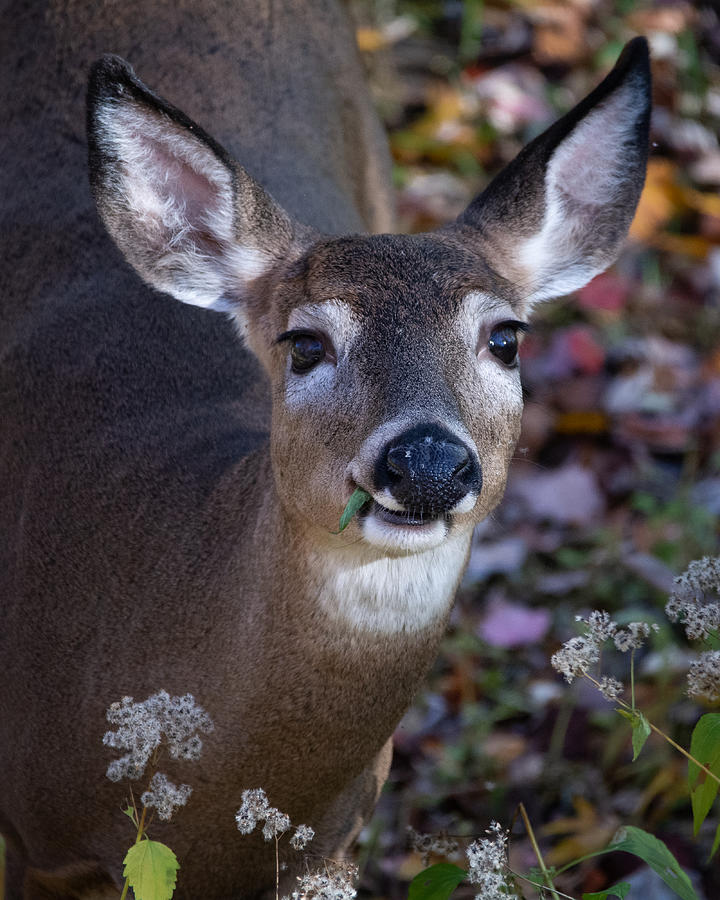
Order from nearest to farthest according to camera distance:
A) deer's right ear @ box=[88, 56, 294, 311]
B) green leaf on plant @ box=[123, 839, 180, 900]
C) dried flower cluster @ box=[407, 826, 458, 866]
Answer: green leaf on plant @ box=[123, 839, 180, 900], dried flower cluster @ box=[407, 826, 458, 866], deer's right ear @ box=[88, 56, 294, 311]

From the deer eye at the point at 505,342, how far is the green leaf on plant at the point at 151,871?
3.86 ft

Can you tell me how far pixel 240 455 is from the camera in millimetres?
3238

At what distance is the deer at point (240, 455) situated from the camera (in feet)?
8.76

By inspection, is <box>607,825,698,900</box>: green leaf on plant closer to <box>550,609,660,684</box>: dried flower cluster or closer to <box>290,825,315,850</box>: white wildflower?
<box>550,609,660,684</box>: dried flower cluster

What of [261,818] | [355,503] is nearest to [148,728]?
[261,818]

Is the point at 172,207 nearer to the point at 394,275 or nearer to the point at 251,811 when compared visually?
the point at 394,275

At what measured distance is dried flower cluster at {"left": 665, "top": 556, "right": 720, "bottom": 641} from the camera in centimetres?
236

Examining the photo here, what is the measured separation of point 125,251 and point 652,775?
79.7 inches

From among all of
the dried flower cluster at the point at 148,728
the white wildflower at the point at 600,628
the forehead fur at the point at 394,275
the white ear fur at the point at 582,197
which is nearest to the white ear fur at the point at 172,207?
the forehead fur at the point at 394,275

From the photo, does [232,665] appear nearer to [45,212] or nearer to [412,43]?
[45,212]

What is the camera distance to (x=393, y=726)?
294 centimetres

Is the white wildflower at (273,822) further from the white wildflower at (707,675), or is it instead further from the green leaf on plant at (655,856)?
the white wildflower at (707,675)

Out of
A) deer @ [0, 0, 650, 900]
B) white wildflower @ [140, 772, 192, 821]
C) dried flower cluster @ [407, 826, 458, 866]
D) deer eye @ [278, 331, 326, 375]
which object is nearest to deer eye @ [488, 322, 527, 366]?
deer @ [0, 0, 650, 900]

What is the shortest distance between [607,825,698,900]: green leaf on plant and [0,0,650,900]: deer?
2.00ft
